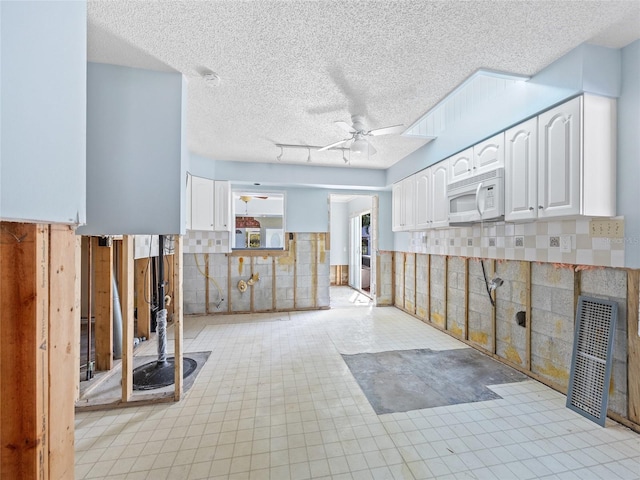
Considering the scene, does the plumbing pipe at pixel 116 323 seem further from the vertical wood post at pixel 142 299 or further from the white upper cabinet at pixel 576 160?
the white upper cabinet at pixel 576 160

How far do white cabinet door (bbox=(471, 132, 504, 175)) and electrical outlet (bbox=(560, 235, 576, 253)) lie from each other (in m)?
0.77

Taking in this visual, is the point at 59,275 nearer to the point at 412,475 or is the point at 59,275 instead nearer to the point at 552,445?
the point at 412,475

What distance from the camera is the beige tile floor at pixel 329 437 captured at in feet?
4.91

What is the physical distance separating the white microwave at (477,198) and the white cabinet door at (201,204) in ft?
11.0

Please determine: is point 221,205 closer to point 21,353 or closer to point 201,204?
point 201,204

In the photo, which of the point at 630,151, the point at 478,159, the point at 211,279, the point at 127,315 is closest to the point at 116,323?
the point at 127,315

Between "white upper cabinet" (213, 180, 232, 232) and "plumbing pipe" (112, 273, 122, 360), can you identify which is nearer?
"plumbing pipe" (112, 273, 122, 360)

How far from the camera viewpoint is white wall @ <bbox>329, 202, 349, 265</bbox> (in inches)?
306

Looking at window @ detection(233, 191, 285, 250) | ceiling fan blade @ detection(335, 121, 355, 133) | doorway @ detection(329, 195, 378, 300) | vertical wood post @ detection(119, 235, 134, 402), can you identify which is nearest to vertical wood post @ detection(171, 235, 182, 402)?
vertical wood post @ detection(119, 235, 134, 402)

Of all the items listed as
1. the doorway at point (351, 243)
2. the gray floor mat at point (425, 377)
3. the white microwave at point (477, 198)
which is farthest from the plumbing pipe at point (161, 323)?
the doorway at point (351, 243)

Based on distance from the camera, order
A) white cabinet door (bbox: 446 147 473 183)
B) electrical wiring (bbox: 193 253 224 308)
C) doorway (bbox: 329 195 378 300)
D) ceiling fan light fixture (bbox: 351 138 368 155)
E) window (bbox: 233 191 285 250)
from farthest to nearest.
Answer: doorway (bbox: 329 195 378 300)
window (bbox: 233 191 285 250)
electrical wiring (bbox: 193 253 224 308)
white cabinet door (bbox: 446 147 473 183)
ceiling fan light fixture (bbox: 351 138 368 155)

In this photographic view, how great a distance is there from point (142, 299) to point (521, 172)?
13.9 feet

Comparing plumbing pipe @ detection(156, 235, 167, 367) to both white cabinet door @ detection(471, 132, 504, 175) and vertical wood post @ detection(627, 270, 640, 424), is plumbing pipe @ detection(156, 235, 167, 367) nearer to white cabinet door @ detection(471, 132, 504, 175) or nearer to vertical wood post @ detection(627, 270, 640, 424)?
white cabinet door @ detection(471, 132, 504, 175)

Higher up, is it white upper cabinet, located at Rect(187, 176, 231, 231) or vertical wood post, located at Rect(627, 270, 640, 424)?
white upper cabinet, located at Rect(187, 176, 231, 231)
